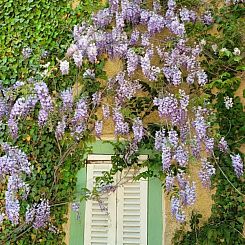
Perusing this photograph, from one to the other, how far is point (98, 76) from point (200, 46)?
0.89 metres

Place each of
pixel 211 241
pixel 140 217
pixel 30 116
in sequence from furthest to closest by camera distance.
Answer: pixel 30 116 < pixel 140 217 < pixel 211 241

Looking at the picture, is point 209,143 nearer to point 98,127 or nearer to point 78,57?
point 98,127

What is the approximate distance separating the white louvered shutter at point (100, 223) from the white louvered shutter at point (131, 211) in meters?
0.05

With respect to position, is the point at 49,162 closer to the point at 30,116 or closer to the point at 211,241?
the point at 30,116

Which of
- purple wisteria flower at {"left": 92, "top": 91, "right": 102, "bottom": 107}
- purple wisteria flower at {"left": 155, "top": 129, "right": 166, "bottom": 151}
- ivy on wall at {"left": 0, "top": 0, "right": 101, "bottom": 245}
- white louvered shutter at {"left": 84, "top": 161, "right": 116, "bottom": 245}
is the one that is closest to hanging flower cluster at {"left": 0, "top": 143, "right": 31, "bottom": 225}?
ivy on wall at {"left": 0, "top": 0, "right": 101, "bottom": 245}

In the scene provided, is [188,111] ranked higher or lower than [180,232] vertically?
higher

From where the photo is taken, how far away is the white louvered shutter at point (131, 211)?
4.30 m

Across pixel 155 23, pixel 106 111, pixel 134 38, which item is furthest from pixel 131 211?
pixel 155 23

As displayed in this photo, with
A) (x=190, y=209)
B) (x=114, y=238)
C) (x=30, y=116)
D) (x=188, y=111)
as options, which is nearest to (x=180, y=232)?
(x=190, y=209)

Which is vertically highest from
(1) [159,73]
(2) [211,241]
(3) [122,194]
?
(1) [159,73]

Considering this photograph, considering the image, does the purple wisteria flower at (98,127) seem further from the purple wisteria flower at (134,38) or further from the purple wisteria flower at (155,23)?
the purple wisteria flower at (155,23)

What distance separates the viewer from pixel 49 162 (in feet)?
15.1

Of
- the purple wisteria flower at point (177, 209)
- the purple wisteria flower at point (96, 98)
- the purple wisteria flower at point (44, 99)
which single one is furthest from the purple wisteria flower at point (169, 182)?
the purple wisteria flower at point (44, 99)

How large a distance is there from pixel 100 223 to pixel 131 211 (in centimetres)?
27
